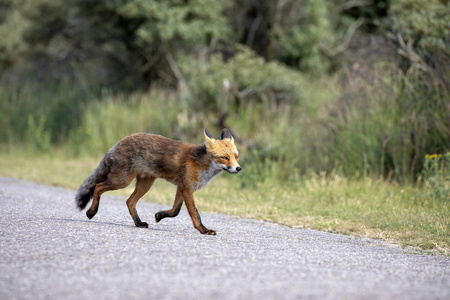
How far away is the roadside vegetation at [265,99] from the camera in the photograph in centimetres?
1014

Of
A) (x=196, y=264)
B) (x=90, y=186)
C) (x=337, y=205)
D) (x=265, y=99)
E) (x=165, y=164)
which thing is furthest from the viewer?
(x=265, y=99)

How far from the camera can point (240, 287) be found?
155 inches

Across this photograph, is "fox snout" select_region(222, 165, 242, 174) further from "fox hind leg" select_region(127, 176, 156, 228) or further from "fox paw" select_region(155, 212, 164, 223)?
"fox hind leg" select_region(127, 176, 156, 228)

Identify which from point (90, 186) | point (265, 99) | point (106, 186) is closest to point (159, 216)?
point (106, 186)

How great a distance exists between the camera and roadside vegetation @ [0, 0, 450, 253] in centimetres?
1014

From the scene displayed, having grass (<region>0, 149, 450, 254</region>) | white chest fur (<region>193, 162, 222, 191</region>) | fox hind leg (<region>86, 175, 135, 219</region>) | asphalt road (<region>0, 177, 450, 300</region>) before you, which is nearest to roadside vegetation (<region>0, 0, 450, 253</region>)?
grass (<region>0, 149, 450, 254</region>)

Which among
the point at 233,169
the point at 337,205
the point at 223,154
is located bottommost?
the point at 337,205

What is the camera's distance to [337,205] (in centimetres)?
956

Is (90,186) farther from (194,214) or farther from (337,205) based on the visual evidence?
(337,205)

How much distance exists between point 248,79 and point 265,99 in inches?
52.5

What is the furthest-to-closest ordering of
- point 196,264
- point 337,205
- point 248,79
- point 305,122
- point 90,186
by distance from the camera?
point 248,79, point 305,122, point 337,205, point 90,186, point 196,264

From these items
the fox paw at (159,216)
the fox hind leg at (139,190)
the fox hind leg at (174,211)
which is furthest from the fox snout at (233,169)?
the fox hind leg at (139,190)

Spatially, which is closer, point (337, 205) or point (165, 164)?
point (165, 164)

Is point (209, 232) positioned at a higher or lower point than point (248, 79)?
lower
